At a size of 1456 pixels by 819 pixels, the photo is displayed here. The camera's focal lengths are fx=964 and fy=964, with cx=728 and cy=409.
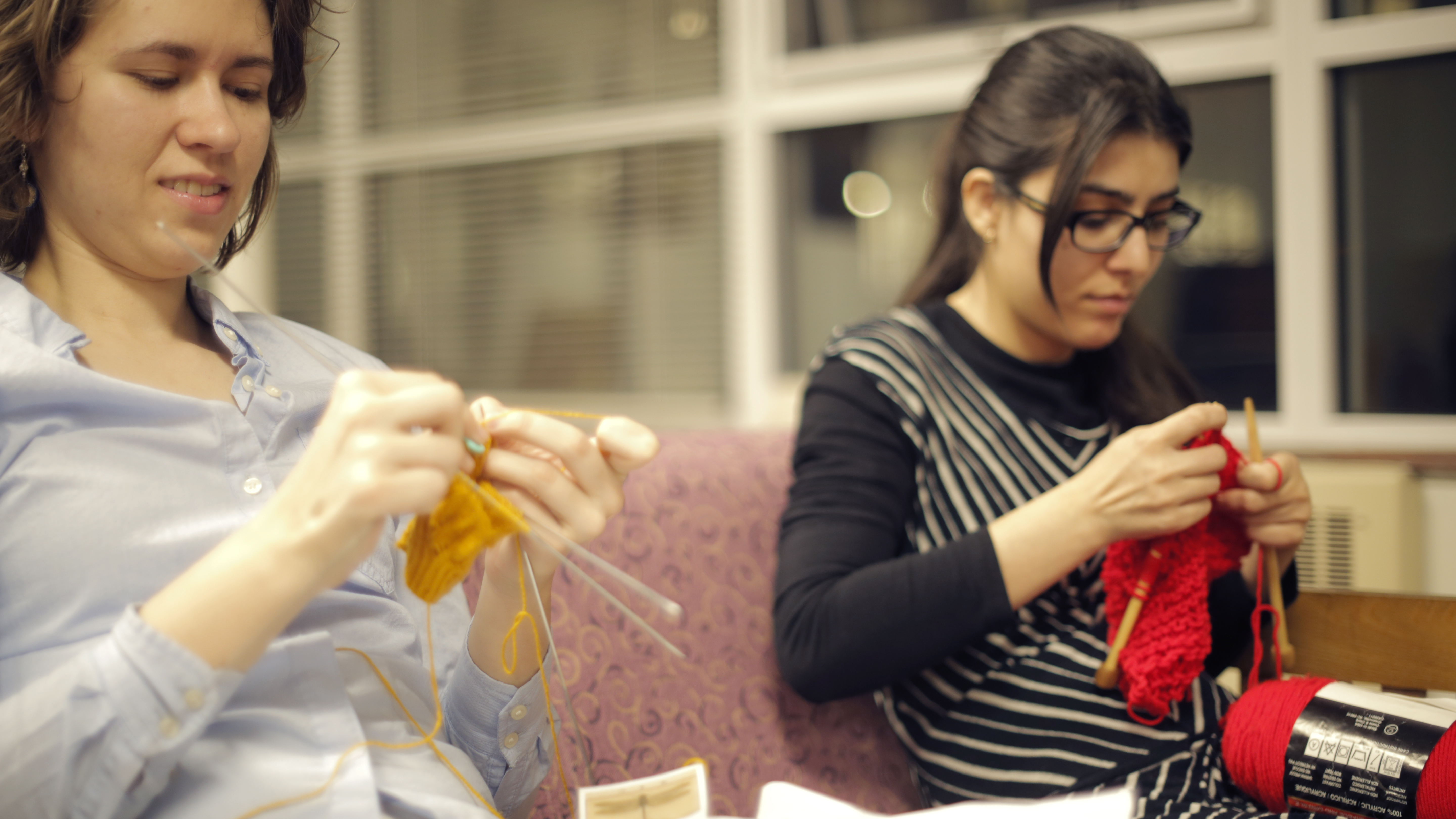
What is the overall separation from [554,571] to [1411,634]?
100 centimetres

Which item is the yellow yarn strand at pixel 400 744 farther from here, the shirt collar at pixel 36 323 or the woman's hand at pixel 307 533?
the shirt collar at pixel 36 323

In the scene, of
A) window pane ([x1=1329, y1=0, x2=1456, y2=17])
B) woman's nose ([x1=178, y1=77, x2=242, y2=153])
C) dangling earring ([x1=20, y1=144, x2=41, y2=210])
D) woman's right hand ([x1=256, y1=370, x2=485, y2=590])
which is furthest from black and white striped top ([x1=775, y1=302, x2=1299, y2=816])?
window pane ([x1=1329, y1=0, x2=1456, y2=17])

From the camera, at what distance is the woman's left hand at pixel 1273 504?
1104 millimetres

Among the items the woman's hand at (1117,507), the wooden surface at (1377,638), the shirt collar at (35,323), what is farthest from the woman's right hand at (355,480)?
the wooden surface at (1377,638)

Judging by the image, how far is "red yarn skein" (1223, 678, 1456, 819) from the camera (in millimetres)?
981

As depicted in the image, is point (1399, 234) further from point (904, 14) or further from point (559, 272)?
point (559, 272)

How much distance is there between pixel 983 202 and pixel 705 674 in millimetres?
706

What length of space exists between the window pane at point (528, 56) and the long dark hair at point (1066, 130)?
50.8 inches

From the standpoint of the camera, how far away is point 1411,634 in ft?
3.69

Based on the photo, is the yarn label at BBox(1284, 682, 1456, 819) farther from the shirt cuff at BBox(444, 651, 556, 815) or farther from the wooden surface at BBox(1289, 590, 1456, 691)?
the shirt cuff at BBox(444, 651, 556, 815)

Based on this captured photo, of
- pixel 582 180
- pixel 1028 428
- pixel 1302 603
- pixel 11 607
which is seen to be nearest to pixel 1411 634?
pixel 1302 603

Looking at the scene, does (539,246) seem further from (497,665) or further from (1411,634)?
(1411,634)

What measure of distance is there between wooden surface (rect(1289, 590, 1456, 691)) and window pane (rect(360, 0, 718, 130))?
1.82 meters

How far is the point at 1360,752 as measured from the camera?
92 cm
